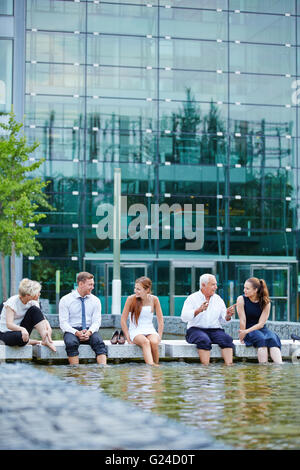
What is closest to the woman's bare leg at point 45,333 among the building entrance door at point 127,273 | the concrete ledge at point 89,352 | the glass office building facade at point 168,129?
the concrete ledge at point 89,352

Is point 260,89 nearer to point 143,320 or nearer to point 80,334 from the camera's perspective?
point 143,320

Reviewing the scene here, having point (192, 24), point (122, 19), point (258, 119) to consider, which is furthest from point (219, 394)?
point (192, 24)

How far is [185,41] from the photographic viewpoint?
113 ft

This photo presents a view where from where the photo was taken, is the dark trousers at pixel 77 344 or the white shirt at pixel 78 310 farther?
the white shirt at pixel 78 310

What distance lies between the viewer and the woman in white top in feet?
41.6

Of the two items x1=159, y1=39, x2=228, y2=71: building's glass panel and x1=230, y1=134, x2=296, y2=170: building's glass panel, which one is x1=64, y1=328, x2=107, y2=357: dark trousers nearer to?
x1=230, y1=134, x2=296, y2=170: building's glass panel

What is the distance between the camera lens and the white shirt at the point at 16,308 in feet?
42.1

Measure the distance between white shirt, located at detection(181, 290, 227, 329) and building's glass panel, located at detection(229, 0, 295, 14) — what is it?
23.4 m

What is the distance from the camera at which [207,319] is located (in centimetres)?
1350

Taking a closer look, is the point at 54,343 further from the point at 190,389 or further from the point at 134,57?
the point at 134,57

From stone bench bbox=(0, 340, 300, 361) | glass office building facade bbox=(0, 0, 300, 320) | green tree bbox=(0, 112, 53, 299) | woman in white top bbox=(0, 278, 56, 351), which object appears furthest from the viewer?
glass office building facade bbox=(0, 0, 300, 320)

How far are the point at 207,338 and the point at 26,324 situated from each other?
2517mm

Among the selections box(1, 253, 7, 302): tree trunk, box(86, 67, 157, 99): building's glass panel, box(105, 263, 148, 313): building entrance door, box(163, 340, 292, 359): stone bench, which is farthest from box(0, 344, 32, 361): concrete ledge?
box(86, 67, 157, 99): building's glass panel

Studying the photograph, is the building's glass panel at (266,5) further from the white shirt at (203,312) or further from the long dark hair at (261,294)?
the white shirt at (203,312)
